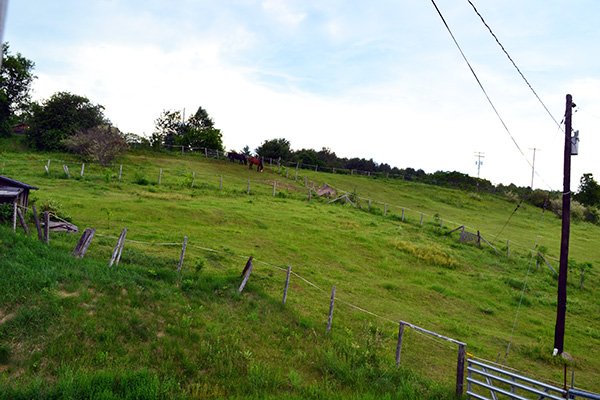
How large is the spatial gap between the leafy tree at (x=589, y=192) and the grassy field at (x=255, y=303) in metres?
51.5

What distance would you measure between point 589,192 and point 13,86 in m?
95.3

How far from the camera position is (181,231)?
66.1ft

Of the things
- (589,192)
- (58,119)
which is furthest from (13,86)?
(589,192)

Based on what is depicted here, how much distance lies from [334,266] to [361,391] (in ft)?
38.6

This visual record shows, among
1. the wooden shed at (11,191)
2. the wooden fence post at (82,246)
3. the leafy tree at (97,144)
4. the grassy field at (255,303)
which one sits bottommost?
the grassy field at (255,303)

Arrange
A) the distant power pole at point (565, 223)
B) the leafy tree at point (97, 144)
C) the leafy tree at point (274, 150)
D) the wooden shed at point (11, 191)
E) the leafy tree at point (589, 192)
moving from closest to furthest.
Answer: the wooden shed at point (11, 191), the distant power pole at point (565, 223), the leafy tree at point (97, 144), the leafy tree at point (274, 150), the leafy tree at point (589, 192)

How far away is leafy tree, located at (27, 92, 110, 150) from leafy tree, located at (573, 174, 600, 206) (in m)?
80.2

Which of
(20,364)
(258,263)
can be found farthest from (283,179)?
(20,364)

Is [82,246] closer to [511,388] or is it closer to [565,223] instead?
[511,388]

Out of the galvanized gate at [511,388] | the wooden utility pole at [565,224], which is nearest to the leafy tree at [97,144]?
the wooden utility pole at [565,224]

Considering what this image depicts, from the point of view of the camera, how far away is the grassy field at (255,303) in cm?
827

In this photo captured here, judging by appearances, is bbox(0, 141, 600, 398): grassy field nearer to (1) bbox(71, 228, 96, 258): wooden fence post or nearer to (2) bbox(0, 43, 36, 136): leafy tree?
(1) bbox(71, 228, 96, 258): wooden fence post

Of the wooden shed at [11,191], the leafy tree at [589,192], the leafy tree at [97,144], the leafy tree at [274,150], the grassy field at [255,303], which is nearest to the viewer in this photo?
the grassy field at [255,303]

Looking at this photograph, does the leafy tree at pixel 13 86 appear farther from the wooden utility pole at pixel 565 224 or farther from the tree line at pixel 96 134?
the wooden utility pole at pixel 565 224
